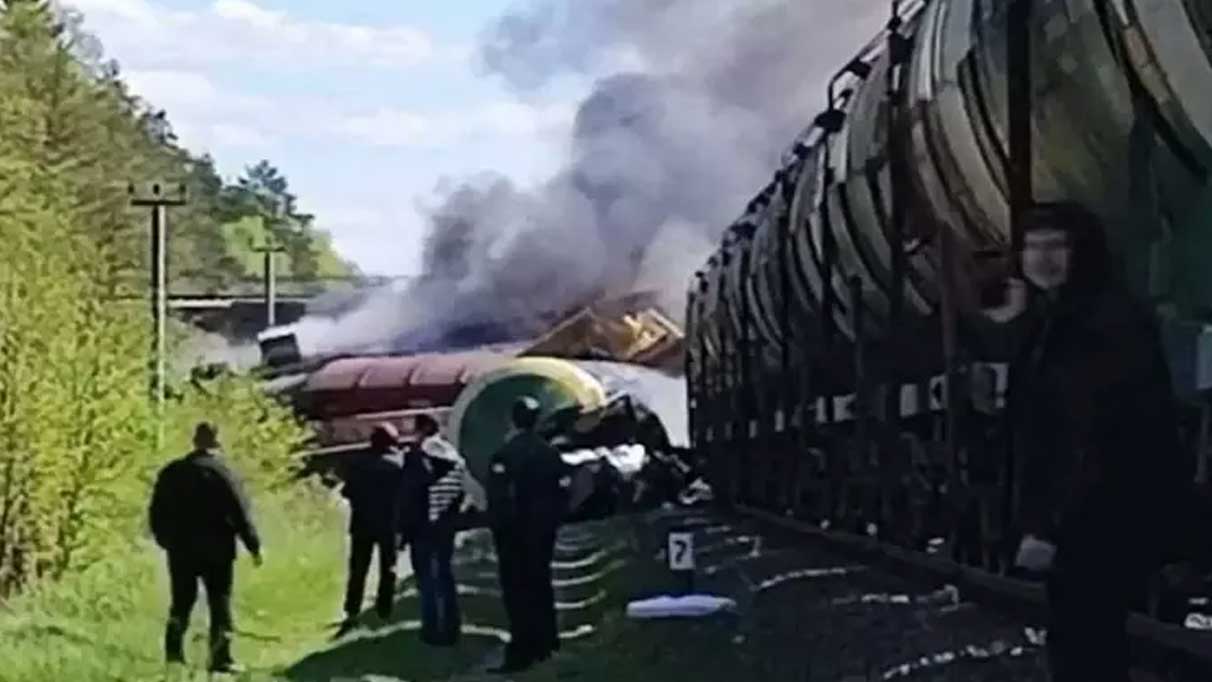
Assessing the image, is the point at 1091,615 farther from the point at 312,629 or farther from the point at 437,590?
the point at 312,629

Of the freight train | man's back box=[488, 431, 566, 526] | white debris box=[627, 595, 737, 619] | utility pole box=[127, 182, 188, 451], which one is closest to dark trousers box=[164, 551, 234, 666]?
man's back box=[488, 431, 566, 526]

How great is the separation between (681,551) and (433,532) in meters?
1.93

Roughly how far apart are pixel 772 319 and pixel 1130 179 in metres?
8.57

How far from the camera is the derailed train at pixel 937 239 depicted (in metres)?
6.95

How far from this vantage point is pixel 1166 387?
Result: 5496 millimetres

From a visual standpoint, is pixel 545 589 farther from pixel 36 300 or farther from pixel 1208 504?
pixel 1208 504

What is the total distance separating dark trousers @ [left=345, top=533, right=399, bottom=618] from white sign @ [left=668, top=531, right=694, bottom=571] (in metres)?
2.21

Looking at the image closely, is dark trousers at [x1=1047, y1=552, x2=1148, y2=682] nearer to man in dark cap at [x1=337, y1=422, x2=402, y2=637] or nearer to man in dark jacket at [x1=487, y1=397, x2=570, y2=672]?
man in dark jacket at [x1=487, y1=397, x2=570, y2=672]

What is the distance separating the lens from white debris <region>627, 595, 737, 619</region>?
34.6ft

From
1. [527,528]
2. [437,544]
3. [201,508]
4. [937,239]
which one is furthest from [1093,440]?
[437,544]

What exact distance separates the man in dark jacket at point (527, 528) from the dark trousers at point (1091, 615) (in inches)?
193

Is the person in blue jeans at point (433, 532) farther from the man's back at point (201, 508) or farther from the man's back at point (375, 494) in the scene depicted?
the man's back at point (201, 508)

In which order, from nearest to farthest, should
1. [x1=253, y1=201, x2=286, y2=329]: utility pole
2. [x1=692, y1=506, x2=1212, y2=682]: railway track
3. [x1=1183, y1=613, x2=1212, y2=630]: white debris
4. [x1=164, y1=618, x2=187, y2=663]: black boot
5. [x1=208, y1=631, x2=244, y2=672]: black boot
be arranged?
1. [x1=692, y1=506, x2=1212, y2=682]: railway track
2. [x1=1183, y1=613, x2=1212, y2=630]: white debris
3. [x1=208, y1=631, x2=244, y2=672]: black boot
4. [x1=164, y1=618, x2=187, y2=663]: black boot
5. [x1=253, y1=201, x2=286, y2=329]: utility pole

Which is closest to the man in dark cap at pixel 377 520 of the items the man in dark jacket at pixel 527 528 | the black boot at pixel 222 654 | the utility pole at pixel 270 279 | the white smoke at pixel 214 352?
the black boot at pixel 222 654
